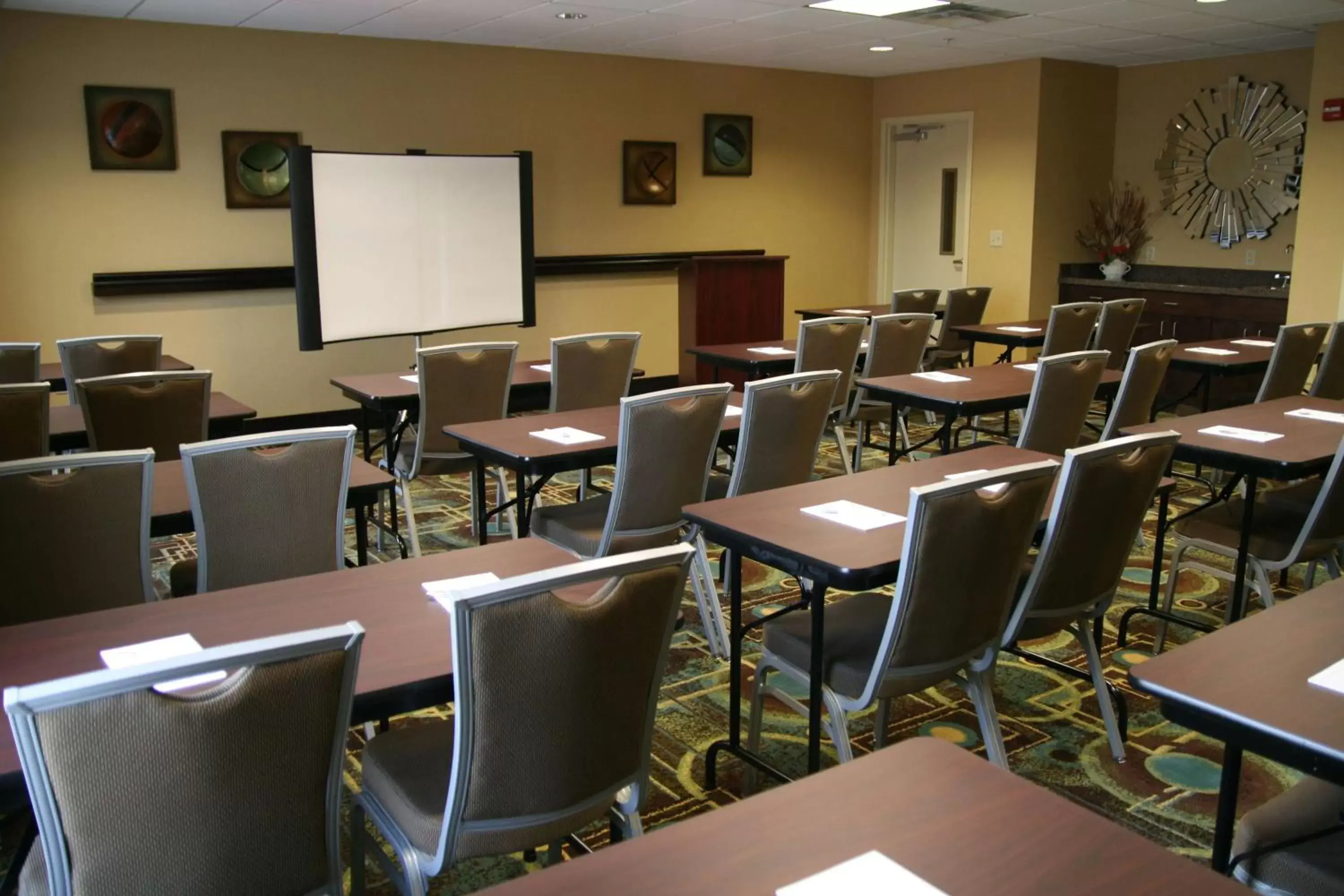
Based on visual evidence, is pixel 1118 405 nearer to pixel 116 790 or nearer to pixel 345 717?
pixel 345 717

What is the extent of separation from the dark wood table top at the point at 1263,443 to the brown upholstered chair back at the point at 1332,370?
1341 mm

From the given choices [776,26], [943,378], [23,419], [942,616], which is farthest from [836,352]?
[23,419]

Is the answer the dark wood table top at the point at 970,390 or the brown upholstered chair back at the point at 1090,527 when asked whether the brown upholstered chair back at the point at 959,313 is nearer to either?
the dark wood table top at the point at 970,390

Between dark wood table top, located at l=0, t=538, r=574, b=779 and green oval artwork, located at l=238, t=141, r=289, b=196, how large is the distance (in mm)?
5700

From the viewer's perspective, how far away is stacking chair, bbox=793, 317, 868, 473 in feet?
18.5

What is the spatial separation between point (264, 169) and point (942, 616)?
20.7 feet

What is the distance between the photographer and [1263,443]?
366cm

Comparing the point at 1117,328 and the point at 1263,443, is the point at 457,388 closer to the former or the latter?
the point at 1263,443

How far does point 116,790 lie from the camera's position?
1.41 meters

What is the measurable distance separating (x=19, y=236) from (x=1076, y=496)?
6.51 meters

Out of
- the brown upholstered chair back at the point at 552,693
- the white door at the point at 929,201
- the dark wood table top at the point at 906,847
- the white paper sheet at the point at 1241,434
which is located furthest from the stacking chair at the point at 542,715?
the white door at the point at 929,201

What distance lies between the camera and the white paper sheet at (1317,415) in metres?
4.04

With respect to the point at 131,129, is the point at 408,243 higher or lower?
lower

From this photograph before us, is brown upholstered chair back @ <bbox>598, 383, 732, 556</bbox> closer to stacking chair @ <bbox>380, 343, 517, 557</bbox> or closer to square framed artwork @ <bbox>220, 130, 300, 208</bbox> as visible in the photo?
stacking chair @ <bbox>380, 343, 517, 557</bbox>
